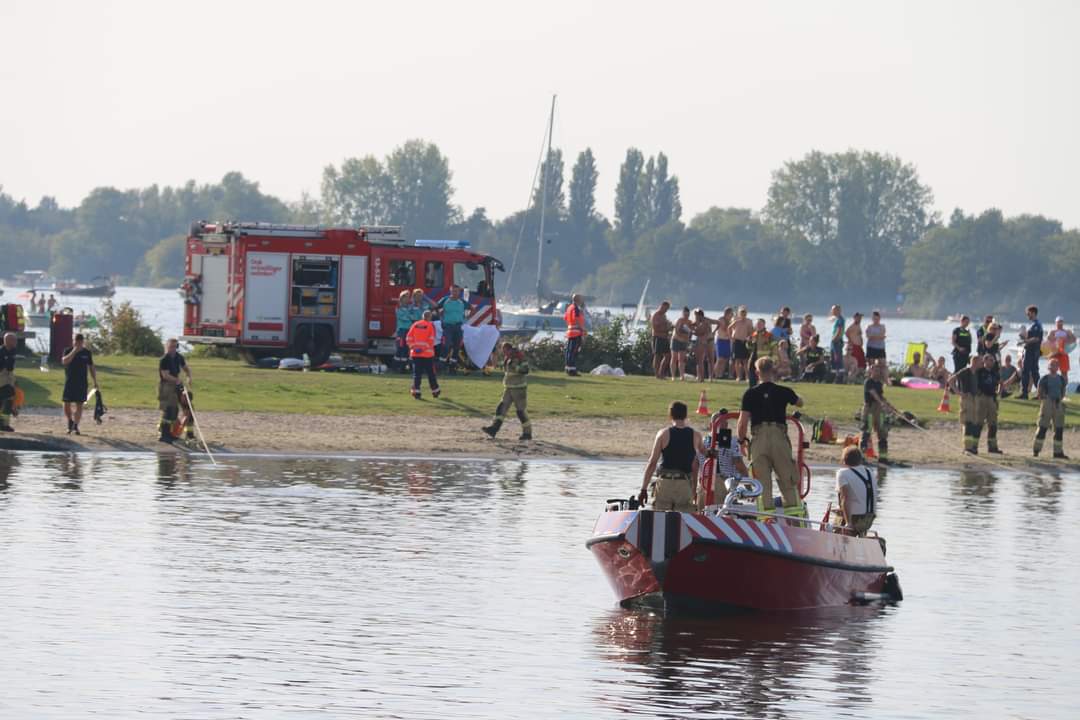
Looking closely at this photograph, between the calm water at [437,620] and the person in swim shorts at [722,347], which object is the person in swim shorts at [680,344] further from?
the calm water at [437,620]

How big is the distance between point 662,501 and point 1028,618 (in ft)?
11.8

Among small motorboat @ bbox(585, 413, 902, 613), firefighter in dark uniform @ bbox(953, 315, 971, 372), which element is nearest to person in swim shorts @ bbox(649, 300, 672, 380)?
firefighter in dark uniform @ bbox(953, 315, 971, 372)

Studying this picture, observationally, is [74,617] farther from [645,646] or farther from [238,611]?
[645,646]

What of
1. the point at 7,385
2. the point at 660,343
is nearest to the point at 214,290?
the point at 660,343

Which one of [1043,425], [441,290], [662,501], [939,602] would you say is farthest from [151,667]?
[441,290]

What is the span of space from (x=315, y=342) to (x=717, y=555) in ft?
82.3

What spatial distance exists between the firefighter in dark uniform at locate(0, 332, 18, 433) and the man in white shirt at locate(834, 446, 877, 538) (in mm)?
13973

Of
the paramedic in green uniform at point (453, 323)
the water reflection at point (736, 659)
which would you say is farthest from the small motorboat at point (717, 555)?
the paramedic in green uniform at point (453, 323)

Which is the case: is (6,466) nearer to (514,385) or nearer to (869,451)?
(514,385)

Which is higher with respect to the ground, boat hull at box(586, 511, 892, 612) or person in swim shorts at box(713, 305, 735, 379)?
person in swim shorts at box(713, 305, 735, 379)

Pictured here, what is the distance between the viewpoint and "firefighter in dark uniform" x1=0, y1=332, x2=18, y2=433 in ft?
93.9

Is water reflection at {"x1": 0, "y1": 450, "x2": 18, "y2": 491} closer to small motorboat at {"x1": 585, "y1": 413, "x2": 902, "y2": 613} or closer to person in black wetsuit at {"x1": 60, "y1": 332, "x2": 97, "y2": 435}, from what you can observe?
person in black wetsuit at {"x1": 60, "y1": 332, "x2": 97, "y2": 435}

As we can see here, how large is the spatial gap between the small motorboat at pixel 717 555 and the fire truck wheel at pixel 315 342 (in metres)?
23.7

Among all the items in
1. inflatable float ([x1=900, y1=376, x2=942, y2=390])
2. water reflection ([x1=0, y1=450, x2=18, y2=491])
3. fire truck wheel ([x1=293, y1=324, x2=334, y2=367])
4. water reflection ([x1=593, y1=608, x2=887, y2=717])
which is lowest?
water reflection ([x1=593, y1=608, x2=887, y2=717])
